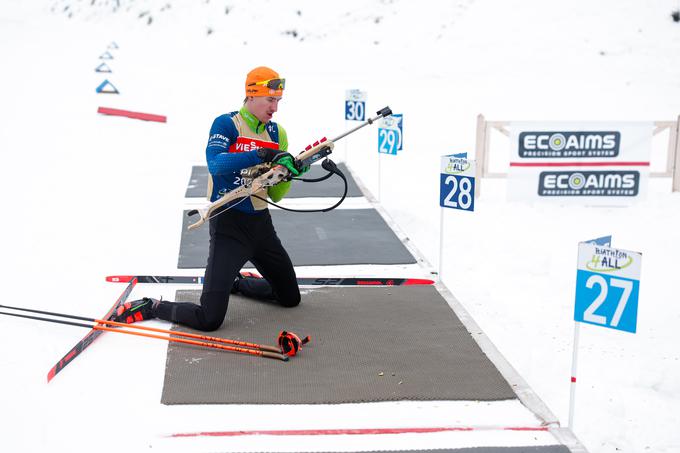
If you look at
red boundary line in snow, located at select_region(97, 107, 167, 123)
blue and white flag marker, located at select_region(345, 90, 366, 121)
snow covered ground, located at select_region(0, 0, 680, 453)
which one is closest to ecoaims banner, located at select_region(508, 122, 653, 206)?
snow covered ground, located at select_region(0, 0, 680, 453)

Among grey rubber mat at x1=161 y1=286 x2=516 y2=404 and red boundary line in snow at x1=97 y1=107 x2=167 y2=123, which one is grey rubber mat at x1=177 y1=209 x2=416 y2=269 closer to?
grey rubber mat at x1=161 y1=286 x2=516 y2=404

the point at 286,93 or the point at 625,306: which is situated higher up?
the point at 286,93

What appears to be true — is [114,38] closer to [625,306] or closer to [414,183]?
[414,183]

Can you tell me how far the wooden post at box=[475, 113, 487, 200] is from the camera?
10.7 m

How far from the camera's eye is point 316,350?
5160 millimetres

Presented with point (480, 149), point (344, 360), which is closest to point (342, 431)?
point (344, 360)

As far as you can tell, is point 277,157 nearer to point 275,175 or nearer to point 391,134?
point 275,175

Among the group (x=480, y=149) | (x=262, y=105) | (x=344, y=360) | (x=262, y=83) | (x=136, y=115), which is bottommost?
(x=344, y=360)

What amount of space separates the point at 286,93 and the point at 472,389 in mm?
18452

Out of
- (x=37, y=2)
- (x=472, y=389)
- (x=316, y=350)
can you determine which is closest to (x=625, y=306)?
(x=472, y=389)

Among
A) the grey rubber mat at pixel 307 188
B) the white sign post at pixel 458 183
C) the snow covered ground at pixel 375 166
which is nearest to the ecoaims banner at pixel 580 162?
the snow covered ground at pixel 375 166

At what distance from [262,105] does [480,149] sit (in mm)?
6032

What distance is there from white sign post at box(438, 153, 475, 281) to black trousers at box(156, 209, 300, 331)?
162 centimetres

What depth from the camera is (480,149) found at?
10.8m
